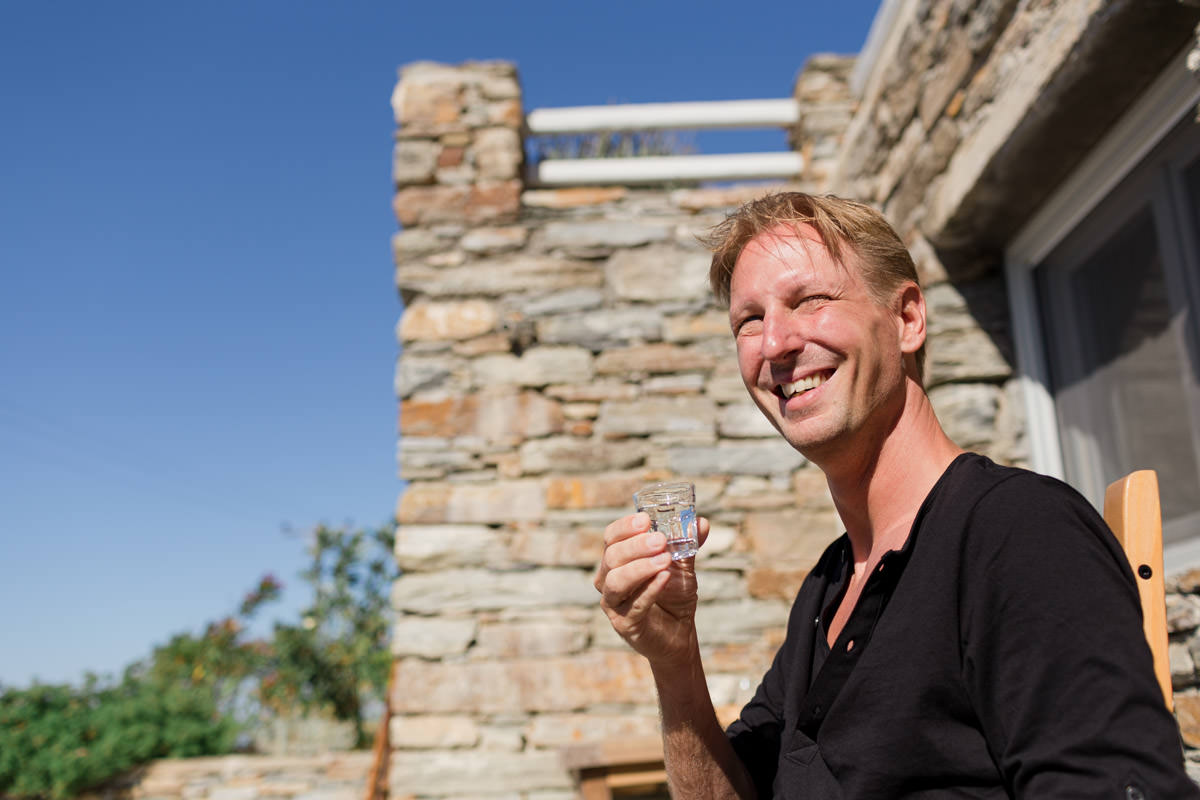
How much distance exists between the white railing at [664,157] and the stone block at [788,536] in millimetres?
1575

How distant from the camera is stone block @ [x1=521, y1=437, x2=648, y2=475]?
A: 3.71 m

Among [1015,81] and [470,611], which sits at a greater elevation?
[1015,81]

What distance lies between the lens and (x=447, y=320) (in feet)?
12.8

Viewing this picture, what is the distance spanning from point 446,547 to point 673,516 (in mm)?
2527

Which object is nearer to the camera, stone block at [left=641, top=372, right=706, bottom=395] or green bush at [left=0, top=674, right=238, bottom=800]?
stone block at [left=641, top=372, right=706, bottom=395]

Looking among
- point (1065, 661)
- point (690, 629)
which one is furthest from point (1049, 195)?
point (1065, 661)

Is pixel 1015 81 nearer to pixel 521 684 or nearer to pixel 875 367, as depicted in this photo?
pixel 875 367

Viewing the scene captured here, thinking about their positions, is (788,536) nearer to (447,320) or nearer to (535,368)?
(535,368)

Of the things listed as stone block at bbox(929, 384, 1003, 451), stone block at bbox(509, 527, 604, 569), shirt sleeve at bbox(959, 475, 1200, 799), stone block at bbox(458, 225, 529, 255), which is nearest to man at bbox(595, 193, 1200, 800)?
shirt sleeve at bbox(959, 475, 1200, 799)

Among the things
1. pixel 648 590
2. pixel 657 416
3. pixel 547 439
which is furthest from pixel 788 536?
pixel 648 590

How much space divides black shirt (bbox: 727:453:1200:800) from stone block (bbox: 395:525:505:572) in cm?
248

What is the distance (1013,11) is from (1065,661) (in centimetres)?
215

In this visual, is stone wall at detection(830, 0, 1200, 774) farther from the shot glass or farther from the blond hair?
the shot glass

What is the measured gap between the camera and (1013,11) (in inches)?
96.3
